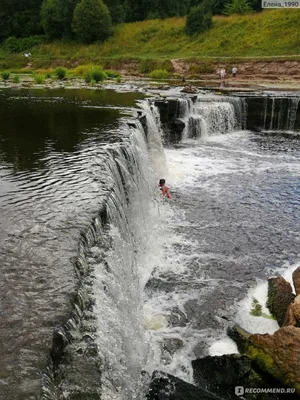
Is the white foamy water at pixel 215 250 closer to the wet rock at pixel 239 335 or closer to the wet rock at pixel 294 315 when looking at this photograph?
the wet rock at pixel 239 335

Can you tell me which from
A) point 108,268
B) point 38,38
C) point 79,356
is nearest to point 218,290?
point 108,268

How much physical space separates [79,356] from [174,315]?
328 centimetres

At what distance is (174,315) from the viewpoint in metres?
7.71

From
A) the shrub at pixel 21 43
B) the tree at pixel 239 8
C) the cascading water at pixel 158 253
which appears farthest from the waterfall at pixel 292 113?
the shrub at pixel 21 43

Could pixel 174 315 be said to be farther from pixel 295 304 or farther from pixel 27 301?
pixel 27 301

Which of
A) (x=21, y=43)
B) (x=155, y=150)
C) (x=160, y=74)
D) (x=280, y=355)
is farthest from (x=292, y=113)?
(x=21, y=43)

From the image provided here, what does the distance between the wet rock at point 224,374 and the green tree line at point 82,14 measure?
143 feet

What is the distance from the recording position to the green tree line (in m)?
47.1

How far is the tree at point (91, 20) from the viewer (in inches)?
1836

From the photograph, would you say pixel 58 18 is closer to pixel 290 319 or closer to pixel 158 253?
pixel 158 253

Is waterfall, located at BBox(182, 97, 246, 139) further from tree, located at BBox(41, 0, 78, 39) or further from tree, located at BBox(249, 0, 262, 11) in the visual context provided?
tree, located at BBox(41, 0, 78, 39)

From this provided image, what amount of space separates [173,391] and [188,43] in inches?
1695

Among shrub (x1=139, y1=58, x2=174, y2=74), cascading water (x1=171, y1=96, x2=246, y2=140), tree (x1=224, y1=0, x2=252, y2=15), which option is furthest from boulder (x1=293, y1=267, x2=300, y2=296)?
tree (x1=224, y1=0, x2=252, y2=15)

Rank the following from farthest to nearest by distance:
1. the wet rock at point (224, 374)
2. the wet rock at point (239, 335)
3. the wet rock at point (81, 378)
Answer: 1. the wet rock at point (239, 335)
2. the wet rock at point (224, 374)
3. the wet rock at point (81, 378)
